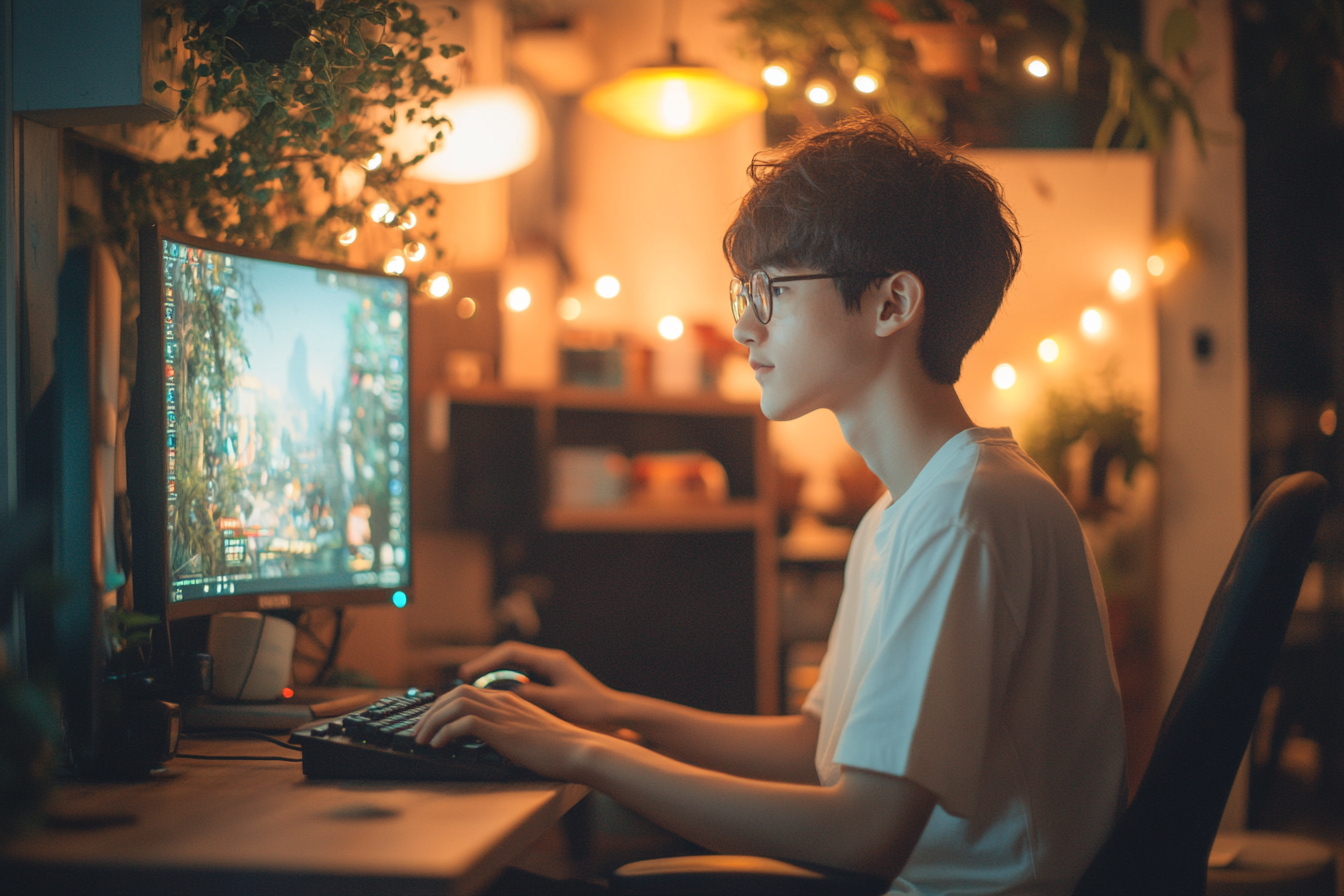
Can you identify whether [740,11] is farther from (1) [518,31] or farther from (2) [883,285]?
(2) [883,285]

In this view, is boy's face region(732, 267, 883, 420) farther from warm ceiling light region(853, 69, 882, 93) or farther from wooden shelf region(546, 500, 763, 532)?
wooden shelf region(546, 500, 763, 532)

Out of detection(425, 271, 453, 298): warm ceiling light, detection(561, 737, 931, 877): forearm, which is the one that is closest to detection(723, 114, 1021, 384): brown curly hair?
detection(561, 737, 931, 877): forearm

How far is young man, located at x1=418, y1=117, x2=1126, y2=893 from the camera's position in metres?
0.88

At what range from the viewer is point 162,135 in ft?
4.60

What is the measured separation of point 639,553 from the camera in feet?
10.4

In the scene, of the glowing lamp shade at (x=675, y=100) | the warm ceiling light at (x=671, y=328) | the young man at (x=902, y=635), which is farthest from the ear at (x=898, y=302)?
the warm ceiling light at (x=671, y=328)

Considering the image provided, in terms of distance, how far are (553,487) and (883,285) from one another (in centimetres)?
196

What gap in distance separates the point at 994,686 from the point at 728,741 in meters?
0.53

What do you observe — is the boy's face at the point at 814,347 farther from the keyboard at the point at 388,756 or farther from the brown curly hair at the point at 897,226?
the keyboard at the point at 388,756

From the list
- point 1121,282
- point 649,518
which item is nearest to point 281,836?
point 649,518

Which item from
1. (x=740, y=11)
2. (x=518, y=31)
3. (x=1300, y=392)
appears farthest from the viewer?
(x=518, y=31)

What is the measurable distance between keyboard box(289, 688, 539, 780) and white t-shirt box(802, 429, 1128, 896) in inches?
14.0

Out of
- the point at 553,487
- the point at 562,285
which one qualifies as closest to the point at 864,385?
the point at 553,487

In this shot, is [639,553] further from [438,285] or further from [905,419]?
[905,419]
